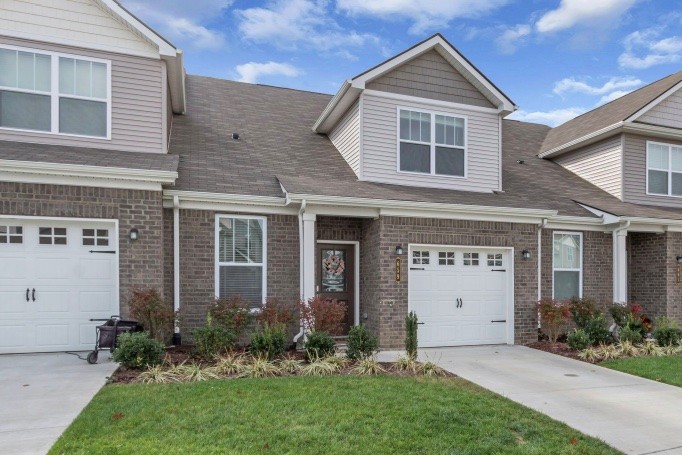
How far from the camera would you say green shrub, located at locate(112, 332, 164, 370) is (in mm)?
6781

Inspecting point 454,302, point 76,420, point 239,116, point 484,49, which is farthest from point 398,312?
point 484,49

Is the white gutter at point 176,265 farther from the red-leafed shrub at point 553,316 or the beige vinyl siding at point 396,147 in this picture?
the red-leafed shrub at point 553,316

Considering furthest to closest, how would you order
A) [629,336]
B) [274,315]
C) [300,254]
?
[629,336] → [300,254] → [274,315]

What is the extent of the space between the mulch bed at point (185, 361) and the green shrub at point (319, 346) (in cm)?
33

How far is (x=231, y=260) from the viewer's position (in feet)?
30.1

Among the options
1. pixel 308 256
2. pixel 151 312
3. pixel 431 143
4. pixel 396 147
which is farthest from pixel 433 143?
pixel 151 312

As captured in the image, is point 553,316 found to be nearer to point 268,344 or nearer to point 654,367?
point 654,367

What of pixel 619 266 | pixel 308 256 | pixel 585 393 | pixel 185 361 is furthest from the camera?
pixel 619 266

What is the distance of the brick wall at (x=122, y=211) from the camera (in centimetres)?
759

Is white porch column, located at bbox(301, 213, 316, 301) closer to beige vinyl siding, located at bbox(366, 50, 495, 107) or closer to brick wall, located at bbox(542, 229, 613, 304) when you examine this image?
beige vinyl siding, located at bbox(366, 50, 495, 107)

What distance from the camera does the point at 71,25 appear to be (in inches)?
342

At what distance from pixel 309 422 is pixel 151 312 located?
4.09m

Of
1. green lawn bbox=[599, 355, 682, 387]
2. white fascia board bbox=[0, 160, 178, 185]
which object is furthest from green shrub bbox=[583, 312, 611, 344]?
white fascia board bbox=[0, 160, 178, 185]

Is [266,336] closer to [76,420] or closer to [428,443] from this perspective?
[76,420]
